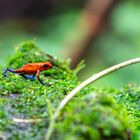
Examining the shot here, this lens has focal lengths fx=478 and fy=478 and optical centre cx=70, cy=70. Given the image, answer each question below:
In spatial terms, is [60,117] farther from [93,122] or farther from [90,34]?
[90,34]

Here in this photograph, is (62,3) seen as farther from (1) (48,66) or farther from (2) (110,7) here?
(1) (48,66)

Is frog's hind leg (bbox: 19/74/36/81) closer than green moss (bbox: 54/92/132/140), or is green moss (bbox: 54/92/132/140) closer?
green moss (bbox: 54/92/132/140)

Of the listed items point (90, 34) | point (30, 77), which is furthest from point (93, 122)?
point (90, 34)

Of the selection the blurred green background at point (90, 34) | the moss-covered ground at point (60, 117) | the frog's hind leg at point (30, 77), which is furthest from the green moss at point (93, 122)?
the blurred green background at point (90, 34)

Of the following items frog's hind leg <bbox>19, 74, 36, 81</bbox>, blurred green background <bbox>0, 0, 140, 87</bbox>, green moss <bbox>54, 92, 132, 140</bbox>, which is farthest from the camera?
blurred green background <bbox>0, 0, 140, 87</bbox>

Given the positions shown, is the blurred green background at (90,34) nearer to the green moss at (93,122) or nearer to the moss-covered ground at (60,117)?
the moss-covered ground at (60,117)

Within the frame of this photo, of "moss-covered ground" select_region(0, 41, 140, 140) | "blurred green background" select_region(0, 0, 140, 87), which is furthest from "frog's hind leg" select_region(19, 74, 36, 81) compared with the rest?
"blurred green background" select_region(0, 0, 140, 87)

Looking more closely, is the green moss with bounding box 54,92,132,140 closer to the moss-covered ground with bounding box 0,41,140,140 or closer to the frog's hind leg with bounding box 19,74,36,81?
the moss-covered ground with bounding box 0,41,140,140

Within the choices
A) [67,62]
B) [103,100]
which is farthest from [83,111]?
[67,62]
